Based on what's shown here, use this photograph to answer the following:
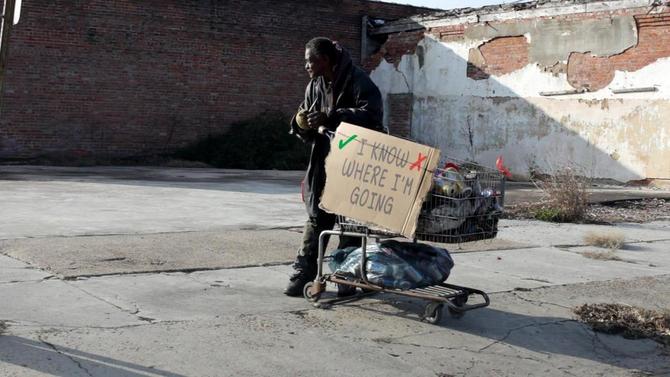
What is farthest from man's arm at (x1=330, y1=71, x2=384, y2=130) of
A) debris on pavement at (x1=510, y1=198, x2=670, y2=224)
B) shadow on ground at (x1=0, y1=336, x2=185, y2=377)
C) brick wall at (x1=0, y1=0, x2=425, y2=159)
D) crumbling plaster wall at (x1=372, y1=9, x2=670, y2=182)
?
brick wall at (x1=0, y1=0, x2=425, y2=159)

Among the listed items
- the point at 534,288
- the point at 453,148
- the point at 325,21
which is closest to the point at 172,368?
the point at 534,288

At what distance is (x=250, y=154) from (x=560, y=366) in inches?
690

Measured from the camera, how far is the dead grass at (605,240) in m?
10.3

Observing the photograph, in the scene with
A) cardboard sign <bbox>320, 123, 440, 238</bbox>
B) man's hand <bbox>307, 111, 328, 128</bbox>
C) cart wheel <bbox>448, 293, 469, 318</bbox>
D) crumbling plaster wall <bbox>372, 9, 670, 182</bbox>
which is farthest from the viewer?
crumbling plaster wall <bbox>372, 9, 670, 182</bbox>

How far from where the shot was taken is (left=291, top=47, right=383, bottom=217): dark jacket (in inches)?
245

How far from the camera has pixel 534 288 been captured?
24.9 ft

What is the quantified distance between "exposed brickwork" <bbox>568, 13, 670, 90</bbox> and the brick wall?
25.3ft

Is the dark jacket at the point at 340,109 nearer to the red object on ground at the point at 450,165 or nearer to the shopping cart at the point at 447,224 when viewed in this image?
the shopping cart at the point at 447,224

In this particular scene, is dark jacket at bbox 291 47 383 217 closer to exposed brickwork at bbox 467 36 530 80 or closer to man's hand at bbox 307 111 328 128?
man's hand at bbox 307 111 328 128

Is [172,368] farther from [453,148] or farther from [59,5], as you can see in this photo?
[453,148]

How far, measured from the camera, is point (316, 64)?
629 cm

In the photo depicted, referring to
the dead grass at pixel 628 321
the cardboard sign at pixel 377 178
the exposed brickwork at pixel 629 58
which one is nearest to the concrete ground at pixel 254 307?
the dead grass at pixel 628 321

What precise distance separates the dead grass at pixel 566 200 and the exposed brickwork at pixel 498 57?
9489 mm

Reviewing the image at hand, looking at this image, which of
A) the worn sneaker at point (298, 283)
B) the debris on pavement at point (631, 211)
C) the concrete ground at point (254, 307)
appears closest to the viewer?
the concrete ground at point (254, 307)
